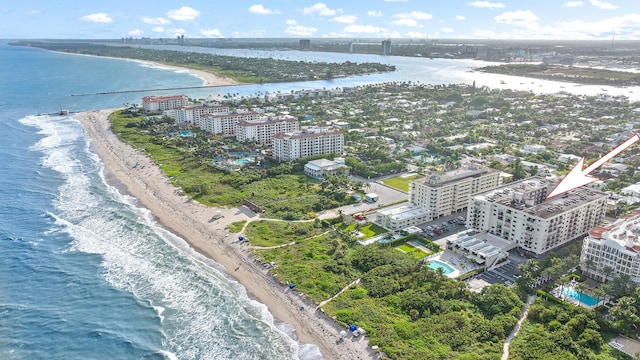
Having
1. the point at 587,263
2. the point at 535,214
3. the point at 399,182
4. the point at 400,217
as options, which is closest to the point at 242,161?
the point at 399,182

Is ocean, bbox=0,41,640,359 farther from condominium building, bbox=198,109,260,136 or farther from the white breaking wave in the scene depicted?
condominium building, bbox=198,109,260,136

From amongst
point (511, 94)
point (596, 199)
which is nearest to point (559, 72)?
point (511, 94)

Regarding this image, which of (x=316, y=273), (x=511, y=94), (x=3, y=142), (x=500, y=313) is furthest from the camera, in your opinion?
(x=511, y=94)

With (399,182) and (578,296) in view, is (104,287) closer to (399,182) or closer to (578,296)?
(578,296)

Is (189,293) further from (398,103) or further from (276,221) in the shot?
(398,103)

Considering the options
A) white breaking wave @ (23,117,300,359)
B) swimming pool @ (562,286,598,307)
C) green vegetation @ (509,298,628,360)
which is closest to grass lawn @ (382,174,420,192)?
swimming pool @ (562,286,598,307)

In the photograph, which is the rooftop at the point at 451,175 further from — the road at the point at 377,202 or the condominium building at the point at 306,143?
the condominium building at the point at 306,143

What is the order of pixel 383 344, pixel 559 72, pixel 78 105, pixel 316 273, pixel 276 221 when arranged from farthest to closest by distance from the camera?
pixel 559 72 < pixel 78 105 < pixel 276 221 < pixel 316 273 < pixel 383 344
